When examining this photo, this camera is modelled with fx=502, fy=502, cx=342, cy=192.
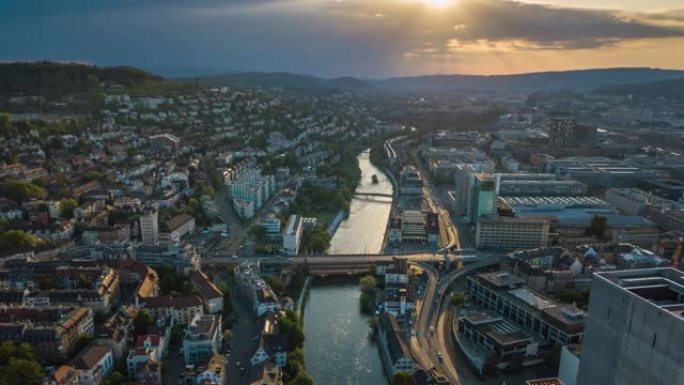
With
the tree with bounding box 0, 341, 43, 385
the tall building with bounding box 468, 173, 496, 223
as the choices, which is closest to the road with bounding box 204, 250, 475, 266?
the tall building with bounding box 468, 173, 496, 223

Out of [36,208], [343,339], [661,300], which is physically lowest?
[343,339]

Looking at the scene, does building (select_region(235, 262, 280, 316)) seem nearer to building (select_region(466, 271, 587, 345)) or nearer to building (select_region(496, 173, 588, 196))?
building (select_region(466, 271, 587, 345))

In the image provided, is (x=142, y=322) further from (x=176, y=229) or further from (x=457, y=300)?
(x=457, y=300)

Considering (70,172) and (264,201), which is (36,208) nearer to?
(70,172)

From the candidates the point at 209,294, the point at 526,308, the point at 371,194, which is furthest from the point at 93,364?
the point at 371,194

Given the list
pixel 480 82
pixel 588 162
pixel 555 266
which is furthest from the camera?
pixel 480 82

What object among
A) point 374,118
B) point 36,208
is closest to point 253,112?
point 374,118

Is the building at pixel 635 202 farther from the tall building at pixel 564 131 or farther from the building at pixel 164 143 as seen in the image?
the building at pixel 164 143

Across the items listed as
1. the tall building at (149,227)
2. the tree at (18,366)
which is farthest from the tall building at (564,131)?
the tree at (18,366)
